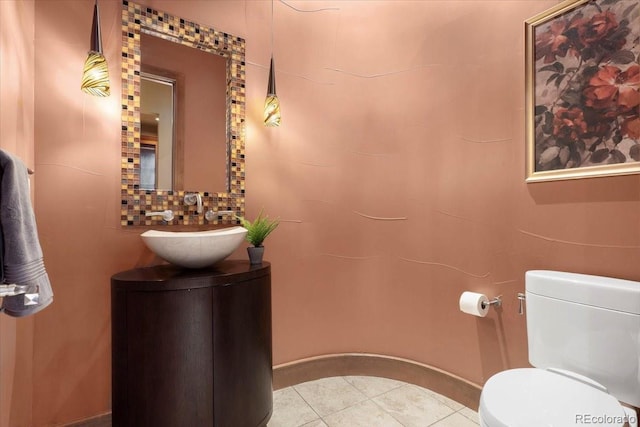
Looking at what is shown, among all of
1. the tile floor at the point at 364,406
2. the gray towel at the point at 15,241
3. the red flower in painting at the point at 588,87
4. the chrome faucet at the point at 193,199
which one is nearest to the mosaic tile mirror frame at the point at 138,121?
the chrome faucet at the point at 193,199

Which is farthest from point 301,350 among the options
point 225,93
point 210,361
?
point 225,93

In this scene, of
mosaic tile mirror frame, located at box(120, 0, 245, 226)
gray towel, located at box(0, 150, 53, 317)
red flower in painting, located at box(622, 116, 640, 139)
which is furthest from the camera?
mosaic tile mirror frame, located at box(120, 0, 245, 226)

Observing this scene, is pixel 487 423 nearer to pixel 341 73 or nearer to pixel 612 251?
pixel 612 251

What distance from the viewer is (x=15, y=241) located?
2.30 feet

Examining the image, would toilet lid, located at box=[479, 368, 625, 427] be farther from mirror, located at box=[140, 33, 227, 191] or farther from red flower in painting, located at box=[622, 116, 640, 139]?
mirror, located at box=[140, 33, 227, 191]

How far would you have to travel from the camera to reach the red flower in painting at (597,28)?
1.28 metres

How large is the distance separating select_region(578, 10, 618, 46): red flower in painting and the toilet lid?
1.41 meters

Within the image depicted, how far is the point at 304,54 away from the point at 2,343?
207cm

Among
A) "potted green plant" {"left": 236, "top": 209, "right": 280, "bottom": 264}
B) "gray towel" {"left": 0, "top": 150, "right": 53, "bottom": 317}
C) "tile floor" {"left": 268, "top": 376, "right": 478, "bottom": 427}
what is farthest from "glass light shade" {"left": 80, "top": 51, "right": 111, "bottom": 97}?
"tile floor" {"left": 268, "top": 376, "right": 478, "bottom": 427}

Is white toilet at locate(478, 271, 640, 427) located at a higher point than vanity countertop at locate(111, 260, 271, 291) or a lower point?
lower

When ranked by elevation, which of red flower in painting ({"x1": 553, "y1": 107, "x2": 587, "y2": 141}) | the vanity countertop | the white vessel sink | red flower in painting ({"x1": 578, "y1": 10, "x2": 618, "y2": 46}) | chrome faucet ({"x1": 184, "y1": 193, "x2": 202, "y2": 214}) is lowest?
the vanity countertop

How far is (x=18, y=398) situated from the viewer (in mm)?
1271

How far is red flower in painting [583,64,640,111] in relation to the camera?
48.3 inches

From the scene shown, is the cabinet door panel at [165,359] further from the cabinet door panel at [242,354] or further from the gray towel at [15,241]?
the gray towel at [15,241]
